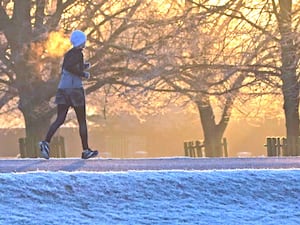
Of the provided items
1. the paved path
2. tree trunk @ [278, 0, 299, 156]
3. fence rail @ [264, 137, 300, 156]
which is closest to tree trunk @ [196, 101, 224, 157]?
tree trunk @ [278, 0, 299, 156]

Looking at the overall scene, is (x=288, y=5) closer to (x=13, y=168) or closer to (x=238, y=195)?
(x=13, y=168)

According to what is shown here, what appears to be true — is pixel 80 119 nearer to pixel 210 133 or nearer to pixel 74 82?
Result: pixel 74 82

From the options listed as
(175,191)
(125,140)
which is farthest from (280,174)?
(125,140)

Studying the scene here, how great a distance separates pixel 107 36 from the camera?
23.2 metres

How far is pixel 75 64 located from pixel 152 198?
407 centimetres

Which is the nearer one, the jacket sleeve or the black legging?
the jacket sleeve

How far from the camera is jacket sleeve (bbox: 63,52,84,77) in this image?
1162 centimetres

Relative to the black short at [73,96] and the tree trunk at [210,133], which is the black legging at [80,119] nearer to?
the black short at [73,96]

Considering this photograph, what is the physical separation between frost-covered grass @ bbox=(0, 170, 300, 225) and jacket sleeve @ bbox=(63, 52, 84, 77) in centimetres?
323

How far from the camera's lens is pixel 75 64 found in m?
11.6

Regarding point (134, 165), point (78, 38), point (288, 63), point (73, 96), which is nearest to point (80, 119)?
point (73, 96)

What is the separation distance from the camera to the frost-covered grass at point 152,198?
24.0ft

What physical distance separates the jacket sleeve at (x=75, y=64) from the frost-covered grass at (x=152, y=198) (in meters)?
3.23

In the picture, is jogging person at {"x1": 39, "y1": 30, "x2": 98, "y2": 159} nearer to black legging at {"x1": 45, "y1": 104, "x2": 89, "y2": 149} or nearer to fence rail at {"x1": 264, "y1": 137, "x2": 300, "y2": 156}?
black legging at {"x1": 45, "y1": 104, "x2": 89, "y2": 149}
